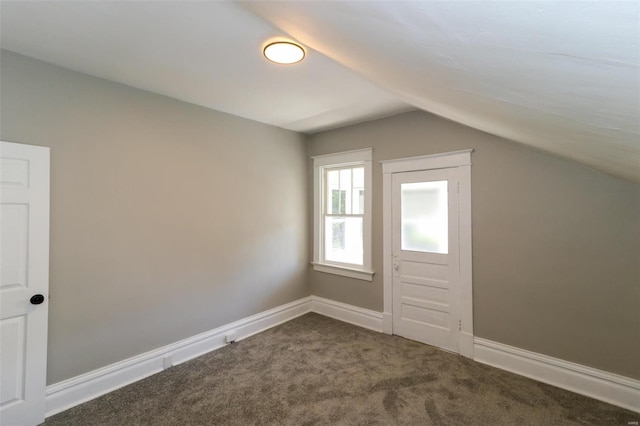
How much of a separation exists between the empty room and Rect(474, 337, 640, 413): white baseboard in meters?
0.02

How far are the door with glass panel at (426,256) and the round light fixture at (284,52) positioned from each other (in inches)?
77.3

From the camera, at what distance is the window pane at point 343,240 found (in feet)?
13.1

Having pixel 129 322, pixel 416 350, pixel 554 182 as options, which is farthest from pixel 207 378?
pixel 554 182

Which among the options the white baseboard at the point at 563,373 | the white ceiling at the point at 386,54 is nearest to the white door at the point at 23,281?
the white ceiling at the point at 386,54

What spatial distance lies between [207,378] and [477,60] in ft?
10.1

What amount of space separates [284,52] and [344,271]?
9.48 ft

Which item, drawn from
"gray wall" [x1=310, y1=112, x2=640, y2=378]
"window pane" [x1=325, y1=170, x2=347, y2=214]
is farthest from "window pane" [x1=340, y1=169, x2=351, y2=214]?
"gray wall" [x1=310, y1=112, x2=640, y2=378]

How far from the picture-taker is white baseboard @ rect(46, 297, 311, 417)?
2.21 m

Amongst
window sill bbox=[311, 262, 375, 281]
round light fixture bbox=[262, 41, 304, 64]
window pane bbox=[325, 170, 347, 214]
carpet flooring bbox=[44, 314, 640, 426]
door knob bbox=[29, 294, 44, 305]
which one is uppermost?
round light fixture bbox=[262, 41, 304, 64]

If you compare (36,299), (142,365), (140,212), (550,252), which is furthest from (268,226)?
(550,252)

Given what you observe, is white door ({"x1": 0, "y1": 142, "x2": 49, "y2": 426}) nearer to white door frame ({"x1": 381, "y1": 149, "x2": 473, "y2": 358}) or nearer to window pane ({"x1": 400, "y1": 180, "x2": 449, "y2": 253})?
window pane ({"x1": 400, "y1": 180, "x2": 449, "y2": 253})

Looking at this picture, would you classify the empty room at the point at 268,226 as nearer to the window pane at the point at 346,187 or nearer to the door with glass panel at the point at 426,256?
the door with glass panel at the point at 426,256

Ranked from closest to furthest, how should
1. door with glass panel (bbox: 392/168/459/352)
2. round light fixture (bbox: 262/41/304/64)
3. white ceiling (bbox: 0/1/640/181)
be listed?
1. white ceiling (bbox: 0/1/640/181)
2. round light fixture (bbox: 262/41/304/64)
3. door with glass panel (bbox: 392/168/459/352)

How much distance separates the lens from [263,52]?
79.8 inches
